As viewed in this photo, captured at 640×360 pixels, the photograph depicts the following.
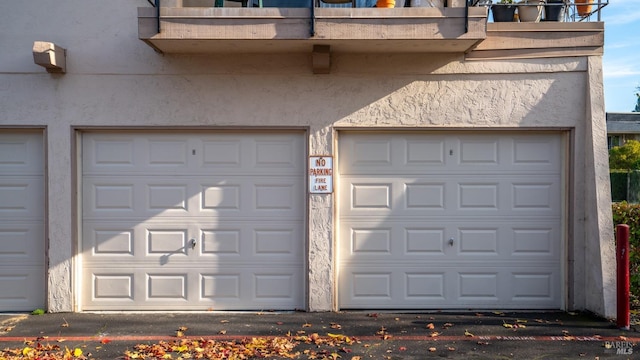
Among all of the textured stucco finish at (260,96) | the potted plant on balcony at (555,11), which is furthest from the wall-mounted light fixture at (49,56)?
the potted plant on balcony at (555,11)

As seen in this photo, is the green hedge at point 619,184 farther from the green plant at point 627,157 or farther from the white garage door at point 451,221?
the white garage door at point 451,221

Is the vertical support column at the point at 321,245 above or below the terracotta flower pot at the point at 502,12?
below

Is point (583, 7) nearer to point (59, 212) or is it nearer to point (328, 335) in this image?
point (328, 335)

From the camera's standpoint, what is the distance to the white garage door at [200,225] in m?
7.81

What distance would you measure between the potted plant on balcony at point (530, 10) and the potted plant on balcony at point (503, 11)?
10cm

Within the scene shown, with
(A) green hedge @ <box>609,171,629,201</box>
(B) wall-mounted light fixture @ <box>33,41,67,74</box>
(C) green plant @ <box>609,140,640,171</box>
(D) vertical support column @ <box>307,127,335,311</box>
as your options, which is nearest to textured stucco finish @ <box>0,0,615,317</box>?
(D) vertical support column @ <box>307,127,335,311</box>

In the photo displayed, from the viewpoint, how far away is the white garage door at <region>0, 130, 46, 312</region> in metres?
7.79

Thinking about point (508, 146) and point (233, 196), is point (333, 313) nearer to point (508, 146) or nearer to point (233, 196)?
point (233, 196)

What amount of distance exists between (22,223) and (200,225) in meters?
2.20

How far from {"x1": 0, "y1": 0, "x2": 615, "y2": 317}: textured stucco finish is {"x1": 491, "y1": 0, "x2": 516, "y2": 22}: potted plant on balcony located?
1.87 ft

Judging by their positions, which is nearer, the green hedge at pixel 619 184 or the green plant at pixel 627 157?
the green hedge at pixel 619 184

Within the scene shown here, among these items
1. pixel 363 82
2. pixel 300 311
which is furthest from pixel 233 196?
pixel 363 82

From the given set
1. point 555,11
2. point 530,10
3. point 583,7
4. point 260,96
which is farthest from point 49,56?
point 583,7

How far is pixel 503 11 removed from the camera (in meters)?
7.79
